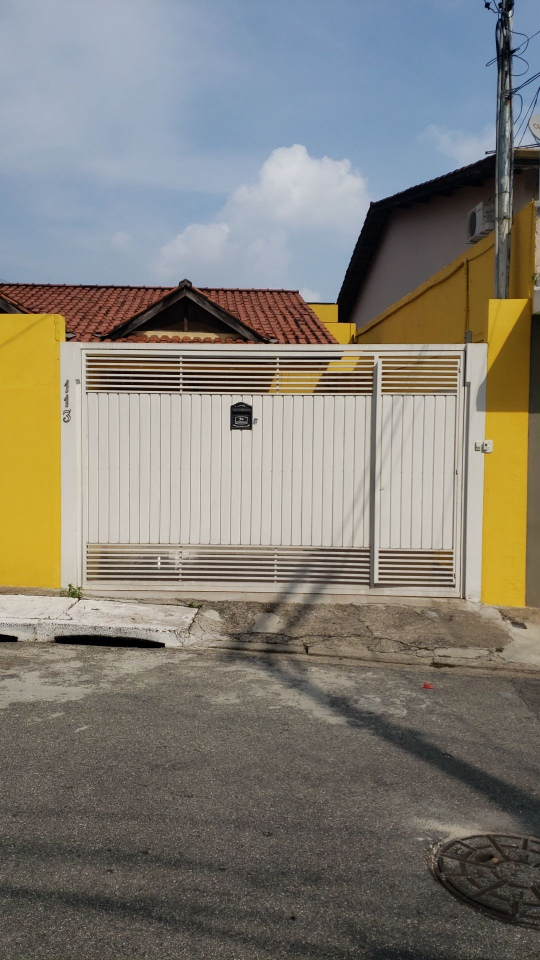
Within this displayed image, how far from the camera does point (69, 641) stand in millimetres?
7102

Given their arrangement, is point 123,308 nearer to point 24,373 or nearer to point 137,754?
point 24,373

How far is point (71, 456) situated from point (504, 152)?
574 centimetres

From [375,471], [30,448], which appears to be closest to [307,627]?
[375,471]

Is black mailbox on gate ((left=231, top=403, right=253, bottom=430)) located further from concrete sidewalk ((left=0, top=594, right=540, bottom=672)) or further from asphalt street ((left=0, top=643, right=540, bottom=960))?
asphalt street ((left=0, top=643, right=540, bottom=960))

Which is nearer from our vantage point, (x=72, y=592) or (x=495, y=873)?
(x=495, y=873)

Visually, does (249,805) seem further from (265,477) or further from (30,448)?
(30,448)

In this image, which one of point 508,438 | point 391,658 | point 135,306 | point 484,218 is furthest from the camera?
point 135,306

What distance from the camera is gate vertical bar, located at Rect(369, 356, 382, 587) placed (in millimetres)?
8109

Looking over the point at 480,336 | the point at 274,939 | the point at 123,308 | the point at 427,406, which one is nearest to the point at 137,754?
the point at 274,939

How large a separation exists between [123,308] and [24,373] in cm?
1031

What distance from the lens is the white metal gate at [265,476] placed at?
8.19 metres

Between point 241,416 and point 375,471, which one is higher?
point 241,416

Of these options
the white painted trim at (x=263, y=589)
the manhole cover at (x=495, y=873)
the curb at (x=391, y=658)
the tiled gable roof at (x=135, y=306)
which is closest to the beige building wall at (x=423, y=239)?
the tiled gable roof at (x=135, y=306)

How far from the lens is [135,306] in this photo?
18.4 metres
